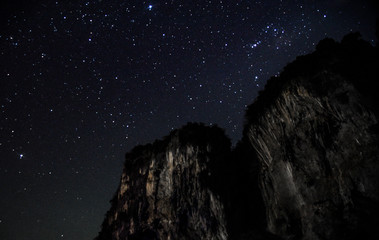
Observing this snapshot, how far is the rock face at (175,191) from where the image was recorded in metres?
17.2

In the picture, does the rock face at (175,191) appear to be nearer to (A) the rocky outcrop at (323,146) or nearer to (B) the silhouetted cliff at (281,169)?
(B) the silhouetted cliff at (281,169)

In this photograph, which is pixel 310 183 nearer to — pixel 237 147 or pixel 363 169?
pixel 363 169

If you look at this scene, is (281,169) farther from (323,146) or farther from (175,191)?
(175,191)

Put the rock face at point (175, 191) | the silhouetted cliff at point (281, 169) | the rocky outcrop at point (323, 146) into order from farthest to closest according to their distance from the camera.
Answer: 1. the rock face at point (175, 191)
2. the silhouetted cliff at point (281, 169)
3. the rocky outcrop at point (323, 146)

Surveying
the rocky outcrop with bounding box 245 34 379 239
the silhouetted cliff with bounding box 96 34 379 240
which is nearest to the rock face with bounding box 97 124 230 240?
the silhouetted cliff with bounding box 96 34 379 240

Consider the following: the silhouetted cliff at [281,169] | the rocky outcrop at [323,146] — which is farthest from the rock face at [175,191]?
the rocky outcrop at [323,146]

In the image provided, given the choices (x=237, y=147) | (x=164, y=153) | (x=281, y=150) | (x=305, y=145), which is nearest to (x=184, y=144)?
(x=164, y=153)

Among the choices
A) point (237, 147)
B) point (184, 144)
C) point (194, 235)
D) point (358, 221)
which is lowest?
point (358, 221)

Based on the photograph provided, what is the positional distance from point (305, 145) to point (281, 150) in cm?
182

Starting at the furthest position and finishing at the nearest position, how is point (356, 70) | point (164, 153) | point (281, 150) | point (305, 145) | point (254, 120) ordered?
point (164, 153), point (254, 120), point (281, 150), point (305, 145), point (356, 70)

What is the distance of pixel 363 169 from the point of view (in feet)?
34.8

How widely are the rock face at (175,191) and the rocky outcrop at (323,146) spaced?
4193 mm

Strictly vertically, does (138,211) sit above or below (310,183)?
above

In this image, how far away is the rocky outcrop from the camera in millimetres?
10664
